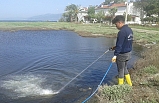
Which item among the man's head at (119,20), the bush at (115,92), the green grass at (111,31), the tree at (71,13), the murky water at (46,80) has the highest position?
the tree at (71,13)

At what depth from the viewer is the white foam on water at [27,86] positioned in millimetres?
7469

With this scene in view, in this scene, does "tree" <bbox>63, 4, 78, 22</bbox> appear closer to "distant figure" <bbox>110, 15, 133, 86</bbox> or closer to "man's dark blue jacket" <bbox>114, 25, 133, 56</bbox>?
"distant figure" <bbox>110, 15, 133, 86</bbox>

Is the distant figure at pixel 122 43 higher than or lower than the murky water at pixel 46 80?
higher

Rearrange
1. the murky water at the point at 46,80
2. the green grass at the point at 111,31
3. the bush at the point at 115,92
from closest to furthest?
the bush at the point at 115,92 → the murky water at the point at 46,80 → the green grass at the point at 111,31

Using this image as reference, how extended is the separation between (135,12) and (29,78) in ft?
259

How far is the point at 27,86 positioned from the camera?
8117mm

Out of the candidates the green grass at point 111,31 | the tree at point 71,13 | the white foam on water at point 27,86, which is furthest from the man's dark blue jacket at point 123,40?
the tree at point 71,13

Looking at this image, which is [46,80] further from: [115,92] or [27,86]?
[115,92]

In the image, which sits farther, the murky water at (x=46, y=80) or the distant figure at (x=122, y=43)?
the murky water at (x=46, y=80)

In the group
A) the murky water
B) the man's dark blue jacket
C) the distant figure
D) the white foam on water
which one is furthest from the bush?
the white foam on water

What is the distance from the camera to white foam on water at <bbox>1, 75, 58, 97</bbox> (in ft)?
24.5

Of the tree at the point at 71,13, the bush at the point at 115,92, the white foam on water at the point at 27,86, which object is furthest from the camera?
the tree at the point at 71,13

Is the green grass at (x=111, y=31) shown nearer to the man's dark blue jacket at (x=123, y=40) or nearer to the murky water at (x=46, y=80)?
the murky water at (x=46, y=80)

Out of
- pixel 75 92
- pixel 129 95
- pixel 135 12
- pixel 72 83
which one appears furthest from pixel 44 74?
pixel 135 12
